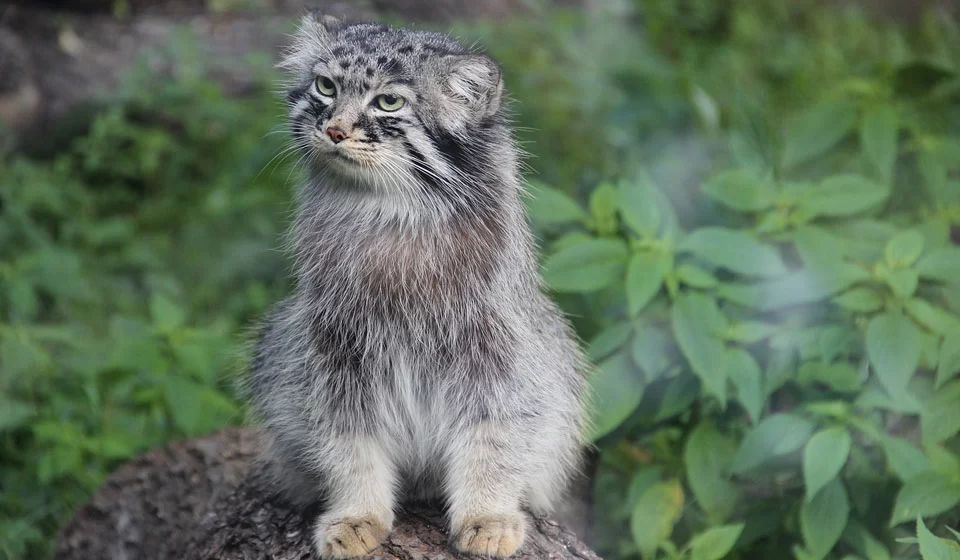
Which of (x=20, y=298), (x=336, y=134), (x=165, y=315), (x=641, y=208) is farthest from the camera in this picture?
(x=20, y=298)

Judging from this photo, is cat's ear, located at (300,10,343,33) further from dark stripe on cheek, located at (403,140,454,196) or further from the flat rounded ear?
dark stripe on cheek, located at (403,140,454,196)

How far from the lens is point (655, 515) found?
14.7ft

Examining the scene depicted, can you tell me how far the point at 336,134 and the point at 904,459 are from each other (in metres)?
2.57

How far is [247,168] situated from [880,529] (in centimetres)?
453

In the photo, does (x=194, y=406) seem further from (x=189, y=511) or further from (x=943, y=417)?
(x=943, y=417)

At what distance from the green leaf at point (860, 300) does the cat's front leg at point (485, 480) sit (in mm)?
1576

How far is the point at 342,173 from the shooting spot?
3.55m

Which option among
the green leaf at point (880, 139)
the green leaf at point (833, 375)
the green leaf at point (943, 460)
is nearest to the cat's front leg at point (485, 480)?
the green leaf at point (833, 375)

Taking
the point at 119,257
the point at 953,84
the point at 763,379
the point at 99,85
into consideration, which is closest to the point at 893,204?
the point at 953,84

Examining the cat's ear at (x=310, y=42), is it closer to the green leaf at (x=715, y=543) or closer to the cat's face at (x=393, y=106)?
the cat's face at (x=393, y=106)

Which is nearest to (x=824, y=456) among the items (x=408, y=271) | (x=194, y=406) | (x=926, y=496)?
(x=926, y=496)

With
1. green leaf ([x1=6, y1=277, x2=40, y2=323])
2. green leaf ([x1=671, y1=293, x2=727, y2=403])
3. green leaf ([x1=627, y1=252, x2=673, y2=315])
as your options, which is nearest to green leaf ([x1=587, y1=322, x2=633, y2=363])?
green leaf ([x1=627, y1=252, x2=673, y2=315])

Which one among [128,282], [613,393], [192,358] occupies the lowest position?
[128,282]

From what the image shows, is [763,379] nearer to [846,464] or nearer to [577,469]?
[846,464]
